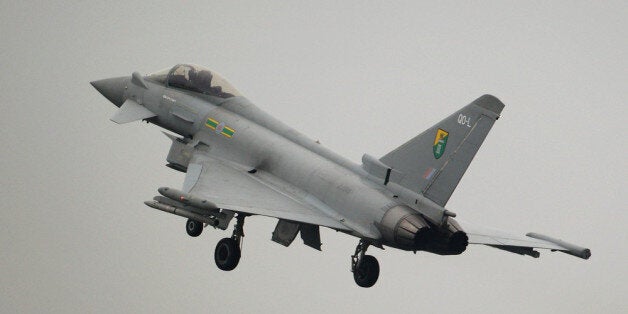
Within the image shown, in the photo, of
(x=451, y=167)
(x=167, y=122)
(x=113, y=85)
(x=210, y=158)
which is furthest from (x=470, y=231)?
(x=113, y=85)

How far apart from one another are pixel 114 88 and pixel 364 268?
9054mm

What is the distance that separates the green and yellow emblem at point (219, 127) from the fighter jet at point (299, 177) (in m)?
0.03

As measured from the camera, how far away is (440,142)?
20969mm

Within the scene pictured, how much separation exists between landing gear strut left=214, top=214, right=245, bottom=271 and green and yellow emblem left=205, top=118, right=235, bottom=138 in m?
2.56

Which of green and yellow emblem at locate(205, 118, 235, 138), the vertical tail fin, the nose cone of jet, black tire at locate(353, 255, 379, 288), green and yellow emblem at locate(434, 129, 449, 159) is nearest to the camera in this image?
the vertical tail fin

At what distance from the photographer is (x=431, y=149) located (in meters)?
21.0

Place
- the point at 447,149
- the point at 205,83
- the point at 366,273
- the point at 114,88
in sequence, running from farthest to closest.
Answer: the point at 114,88, the point at 205,83, the point at 366,273, the point at 447,149

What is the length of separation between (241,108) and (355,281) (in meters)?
5.71

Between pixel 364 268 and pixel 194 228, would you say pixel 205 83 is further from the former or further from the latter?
pixel 364 268

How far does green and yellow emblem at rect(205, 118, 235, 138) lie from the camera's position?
81.1 feet

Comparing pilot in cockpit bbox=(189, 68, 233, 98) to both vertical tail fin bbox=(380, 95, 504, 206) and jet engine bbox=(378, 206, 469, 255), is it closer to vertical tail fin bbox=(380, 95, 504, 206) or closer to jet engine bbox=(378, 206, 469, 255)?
vertical tail fin bbox=(380, 95, 504, 206)

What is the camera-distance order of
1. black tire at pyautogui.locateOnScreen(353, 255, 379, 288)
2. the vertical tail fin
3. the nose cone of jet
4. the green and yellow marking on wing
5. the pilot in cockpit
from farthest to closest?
1. the nose cone of jet
2. the pilot in cockpit
3. the green and yellow marking on wing
4. black tire at pyautogui.locateOnScreen(353, 255, 379, 288)
5. the vertical tail fin

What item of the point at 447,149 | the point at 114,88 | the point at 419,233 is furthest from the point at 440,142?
the point at 114,88

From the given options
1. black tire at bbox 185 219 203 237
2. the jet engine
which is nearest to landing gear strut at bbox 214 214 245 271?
black tire at bbox 185 219 203 237
